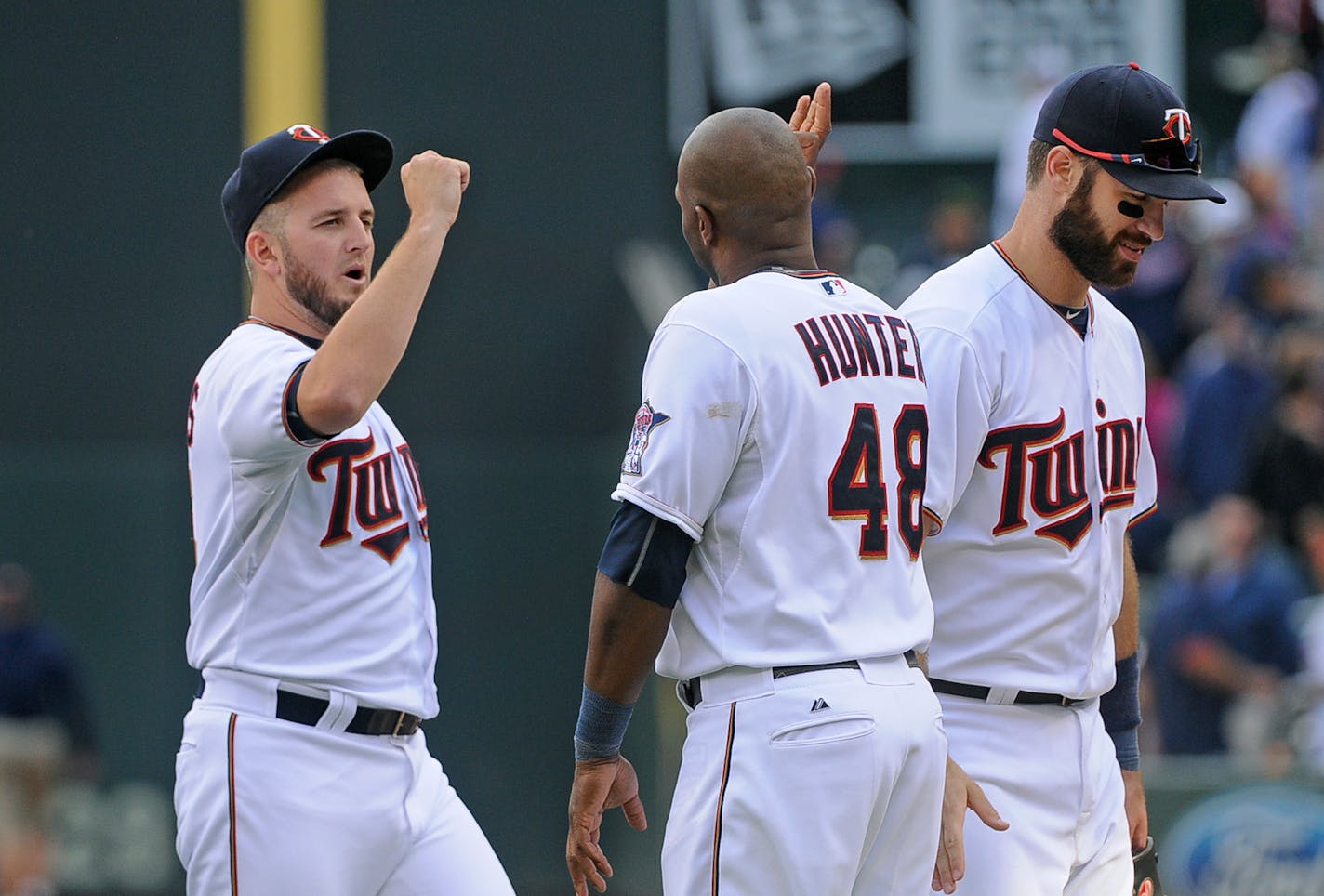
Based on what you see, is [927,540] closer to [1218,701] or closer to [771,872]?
[771,872]

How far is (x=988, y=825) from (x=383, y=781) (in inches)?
42.6

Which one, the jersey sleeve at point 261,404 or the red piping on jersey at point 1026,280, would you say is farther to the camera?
the red piping on jersey at point 1026,280

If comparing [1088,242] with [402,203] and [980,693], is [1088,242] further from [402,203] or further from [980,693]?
[402,203]

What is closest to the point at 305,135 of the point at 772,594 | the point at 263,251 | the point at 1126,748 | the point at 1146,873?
the point at 263,251

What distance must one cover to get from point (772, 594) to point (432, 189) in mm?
980

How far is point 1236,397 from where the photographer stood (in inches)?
334

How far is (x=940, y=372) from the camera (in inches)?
130

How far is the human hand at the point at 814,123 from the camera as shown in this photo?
339cm

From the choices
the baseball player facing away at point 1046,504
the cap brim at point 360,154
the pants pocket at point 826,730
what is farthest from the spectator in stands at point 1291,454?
the pants pocket at point 826,730

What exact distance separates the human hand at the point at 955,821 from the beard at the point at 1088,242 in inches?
38.5

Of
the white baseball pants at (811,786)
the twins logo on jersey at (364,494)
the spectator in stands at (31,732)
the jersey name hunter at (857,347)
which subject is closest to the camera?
the white baseball pants at (811,786)

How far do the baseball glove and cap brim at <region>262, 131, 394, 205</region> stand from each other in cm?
205

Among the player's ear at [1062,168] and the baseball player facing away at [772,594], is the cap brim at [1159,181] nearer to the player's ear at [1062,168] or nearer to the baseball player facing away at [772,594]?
the player's ear at [1062,168]

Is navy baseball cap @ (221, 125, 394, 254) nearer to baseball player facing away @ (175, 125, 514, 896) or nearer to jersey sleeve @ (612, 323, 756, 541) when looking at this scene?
baseball player facing away @ (175, 125, 514, 896)
